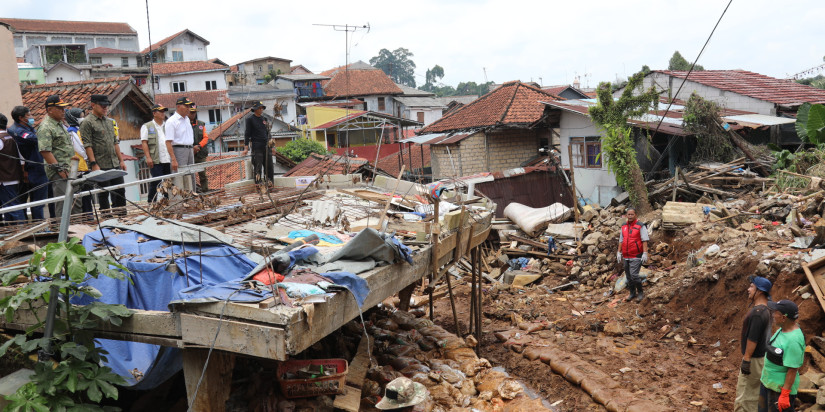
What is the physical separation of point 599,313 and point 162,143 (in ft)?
28.7

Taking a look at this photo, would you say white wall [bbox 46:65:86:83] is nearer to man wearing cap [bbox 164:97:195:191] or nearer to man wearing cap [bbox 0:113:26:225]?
man wearing cap [bbox 164:97:195:191]

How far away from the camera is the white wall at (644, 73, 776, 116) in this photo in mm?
21812

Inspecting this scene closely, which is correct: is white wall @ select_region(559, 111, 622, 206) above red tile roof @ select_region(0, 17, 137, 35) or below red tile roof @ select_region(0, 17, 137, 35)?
below

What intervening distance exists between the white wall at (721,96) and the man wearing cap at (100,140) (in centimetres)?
1769

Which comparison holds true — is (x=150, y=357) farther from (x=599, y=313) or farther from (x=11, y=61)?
(x=11, y=61)

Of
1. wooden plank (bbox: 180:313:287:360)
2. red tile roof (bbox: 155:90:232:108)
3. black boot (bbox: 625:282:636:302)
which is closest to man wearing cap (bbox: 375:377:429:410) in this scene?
wooden plank (bbox: 180:313:287:360)

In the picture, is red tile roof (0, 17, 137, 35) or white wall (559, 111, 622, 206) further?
red tile roof (0, 17, 137, 35)

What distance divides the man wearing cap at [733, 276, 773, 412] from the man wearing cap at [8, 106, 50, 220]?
28.8 feet

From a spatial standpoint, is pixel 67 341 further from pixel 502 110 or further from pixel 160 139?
pixel 502 110

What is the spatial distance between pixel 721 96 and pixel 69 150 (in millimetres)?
21728

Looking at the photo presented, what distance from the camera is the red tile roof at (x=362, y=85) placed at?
163 feet

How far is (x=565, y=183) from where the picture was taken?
2150cm

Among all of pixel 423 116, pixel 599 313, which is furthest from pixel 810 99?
pixel 423 116

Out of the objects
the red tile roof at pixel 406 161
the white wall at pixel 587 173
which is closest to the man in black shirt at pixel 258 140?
the white wall at pixel 587 173
